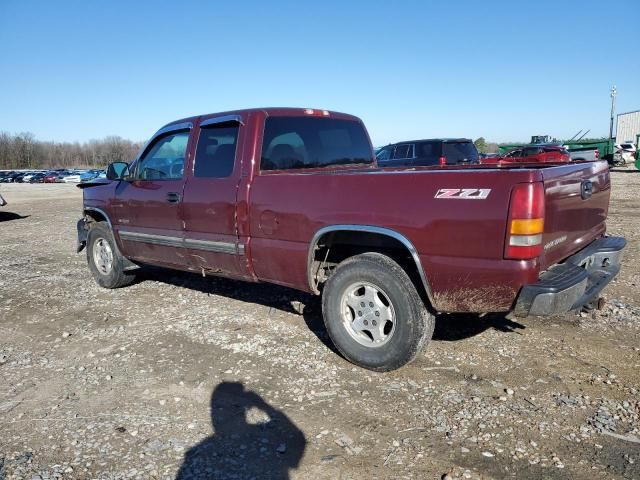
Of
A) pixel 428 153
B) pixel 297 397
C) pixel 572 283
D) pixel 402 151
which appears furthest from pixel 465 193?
pixel 402 151

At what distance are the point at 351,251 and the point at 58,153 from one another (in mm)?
126116

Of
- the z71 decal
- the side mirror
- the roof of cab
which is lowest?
the z71 decal

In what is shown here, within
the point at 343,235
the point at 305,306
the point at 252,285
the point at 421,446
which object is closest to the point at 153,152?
the point at 252,285

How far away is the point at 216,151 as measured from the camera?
4684mm

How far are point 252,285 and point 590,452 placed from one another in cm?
433

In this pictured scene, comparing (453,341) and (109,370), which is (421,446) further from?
(109,370)

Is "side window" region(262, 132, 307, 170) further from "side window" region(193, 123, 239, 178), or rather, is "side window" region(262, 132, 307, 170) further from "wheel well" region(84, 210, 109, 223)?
"wheel well" region(84, 210, 109, 223)

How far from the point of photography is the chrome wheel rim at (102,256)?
630cm

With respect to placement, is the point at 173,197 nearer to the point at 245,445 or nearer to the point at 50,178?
the point at 245,445

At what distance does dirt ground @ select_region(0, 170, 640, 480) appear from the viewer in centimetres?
273

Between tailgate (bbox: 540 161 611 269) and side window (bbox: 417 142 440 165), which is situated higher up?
side window (bbox: 417 142 440 165)

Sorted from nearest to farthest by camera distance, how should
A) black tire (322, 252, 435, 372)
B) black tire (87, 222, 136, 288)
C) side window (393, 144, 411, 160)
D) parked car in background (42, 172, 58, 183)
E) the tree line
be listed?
black tire (322, 252, 435, 372) → black tire (87, 222, 136, 288) → side window (393, 144, 411, 160) → parked car in background (42, 172, 58, 183) → the tree line

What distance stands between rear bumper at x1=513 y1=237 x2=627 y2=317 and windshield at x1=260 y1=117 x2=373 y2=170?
236 centimetres

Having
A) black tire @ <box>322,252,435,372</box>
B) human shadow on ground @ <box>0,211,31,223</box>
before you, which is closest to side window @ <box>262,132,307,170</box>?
black tire @ <box>322,252,435,372</box>
